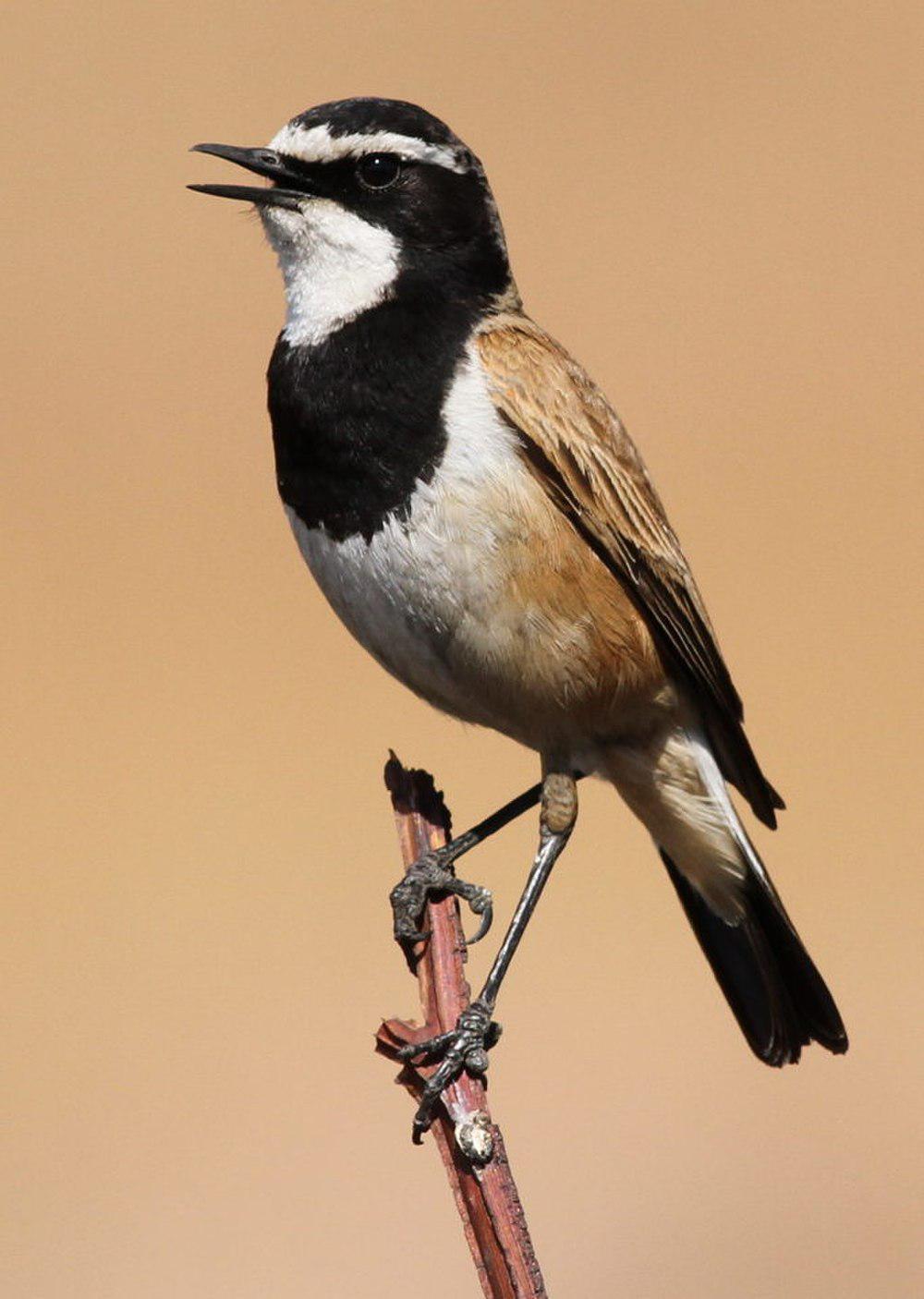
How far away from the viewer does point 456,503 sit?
4.57m

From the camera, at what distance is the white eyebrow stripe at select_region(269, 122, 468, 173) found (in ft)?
15.9

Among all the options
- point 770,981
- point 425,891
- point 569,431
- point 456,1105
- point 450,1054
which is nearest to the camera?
point 456,1105

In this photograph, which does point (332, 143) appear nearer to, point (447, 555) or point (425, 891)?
point (447, 555)

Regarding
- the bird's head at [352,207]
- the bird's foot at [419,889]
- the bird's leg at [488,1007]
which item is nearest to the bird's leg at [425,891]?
the bird's foot at [419,889]

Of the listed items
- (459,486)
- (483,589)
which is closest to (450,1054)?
(483,589)

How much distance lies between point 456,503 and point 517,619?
348 millimetres

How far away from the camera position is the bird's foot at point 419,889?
14.7ft

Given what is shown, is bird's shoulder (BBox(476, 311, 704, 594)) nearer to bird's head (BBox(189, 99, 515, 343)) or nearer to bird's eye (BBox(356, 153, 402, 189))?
bird's head (BBox(189, 99, 515, 343))

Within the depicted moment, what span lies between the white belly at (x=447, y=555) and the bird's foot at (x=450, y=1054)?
93 centimetres

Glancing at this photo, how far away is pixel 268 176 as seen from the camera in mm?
4887

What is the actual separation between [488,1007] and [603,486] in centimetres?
136

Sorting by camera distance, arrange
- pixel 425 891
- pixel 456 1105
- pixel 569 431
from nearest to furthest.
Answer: pixel 456 1105 → pixel 425 891 → pixel 569 431

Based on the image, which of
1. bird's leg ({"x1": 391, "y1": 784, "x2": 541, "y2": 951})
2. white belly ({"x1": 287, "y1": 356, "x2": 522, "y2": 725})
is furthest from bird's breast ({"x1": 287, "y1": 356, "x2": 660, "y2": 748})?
bird's leg ({"x1": 391, "y1": 784, "x2": 541, "y2": 951})

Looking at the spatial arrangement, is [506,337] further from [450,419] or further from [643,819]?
[643,819]
